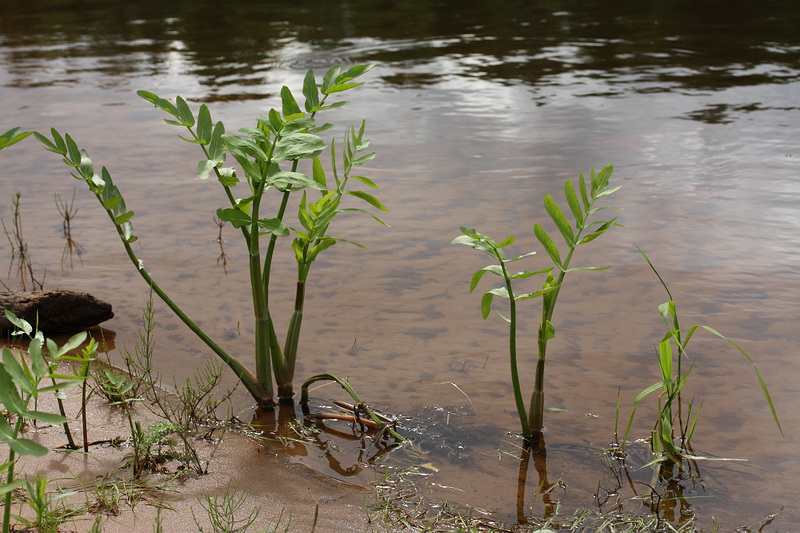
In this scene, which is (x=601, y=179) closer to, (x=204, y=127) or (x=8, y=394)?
(x=204, y=127)

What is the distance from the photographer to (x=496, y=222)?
198 inches

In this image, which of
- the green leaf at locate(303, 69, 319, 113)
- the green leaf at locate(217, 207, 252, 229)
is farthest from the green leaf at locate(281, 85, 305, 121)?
the green leaf at locate(217, 207, 252, 229)

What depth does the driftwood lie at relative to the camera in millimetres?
3666

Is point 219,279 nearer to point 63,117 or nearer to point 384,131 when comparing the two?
point 384,131

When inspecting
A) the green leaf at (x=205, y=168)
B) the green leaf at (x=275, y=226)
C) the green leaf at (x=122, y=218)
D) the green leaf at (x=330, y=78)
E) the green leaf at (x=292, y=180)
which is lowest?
Answer: the green leaf at (x=275, y=226)

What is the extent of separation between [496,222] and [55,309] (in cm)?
246

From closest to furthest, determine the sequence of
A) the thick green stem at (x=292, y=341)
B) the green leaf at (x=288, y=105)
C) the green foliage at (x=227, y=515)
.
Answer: the green foliage at (x=227, y=515)
the green leaf at (x=288, y=105)
the thick green stem at (x=292, y=341)

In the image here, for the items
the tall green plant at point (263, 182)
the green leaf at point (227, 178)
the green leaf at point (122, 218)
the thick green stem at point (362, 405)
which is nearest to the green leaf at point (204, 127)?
the tall green plant at point (263, 182)

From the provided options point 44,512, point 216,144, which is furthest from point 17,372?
point 216,144

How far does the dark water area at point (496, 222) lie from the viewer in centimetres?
313

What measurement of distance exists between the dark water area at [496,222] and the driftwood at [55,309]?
0.17 meters

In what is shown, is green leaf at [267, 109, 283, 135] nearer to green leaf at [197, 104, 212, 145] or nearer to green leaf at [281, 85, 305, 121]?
green leaf at [281, 85, 305, 121]

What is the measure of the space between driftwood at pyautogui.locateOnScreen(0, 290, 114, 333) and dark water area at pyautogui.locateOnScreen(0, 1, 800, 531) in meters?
0.17

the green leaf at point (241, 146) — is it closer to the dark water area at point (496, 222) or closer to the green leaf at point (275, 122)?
the green leaf at point (275, 122)
